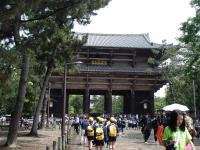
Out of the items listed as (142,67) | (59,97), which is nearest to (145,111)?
(142,67)

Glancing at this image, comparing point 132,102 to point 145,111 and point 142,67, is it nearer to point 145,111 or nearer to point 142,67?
point 145,111

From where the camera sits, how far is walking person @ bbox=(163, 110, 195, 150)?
25.3 ft

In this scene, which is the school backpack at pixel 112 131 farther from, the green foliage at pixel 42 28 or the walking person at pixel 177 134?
the walking person at pixel 177 134

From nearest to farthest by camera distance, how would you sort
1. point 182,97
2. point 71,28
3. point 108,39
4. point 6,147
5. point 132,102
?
1. point 6,147
2. point 71,28
3. point 132,102
4. point 182,97
5. point 108,39

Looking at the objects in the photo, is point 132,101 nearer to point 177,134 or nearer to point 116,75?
point 116,75

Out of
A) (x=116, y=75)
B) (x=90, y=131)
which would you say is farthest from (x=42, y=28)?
(x=116, y=75)

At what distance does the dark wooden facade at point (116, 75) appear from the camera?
1969 inches

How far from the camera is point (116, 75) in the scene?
5053 centimetres

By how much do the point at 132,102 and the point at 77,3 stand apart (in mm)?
34434

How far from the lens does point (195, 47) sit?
93.0 feet

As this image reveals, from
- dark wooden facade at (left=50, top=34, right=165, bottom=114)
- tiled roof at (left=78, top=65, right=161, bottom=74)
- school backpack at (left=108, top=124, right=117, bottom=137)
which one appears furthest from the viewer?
dark wooden facade at (left=50, top=34, right=165, bottom=114)

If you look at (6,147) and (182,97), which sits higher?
(182,97)

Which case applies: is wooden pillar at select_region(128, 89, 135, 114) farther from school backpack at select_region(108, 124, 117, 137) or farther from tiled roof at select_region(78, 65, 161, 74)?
school backpack at select_region(108, 124, 117, 137)

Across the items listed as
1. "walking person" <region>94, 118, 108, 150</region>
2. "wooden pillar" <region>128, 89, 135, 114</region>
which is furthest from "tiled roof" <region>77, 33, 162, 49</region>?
"walking person" <region>94, 118, 108, 150</region>
